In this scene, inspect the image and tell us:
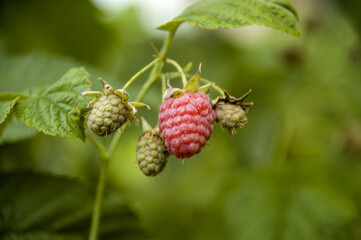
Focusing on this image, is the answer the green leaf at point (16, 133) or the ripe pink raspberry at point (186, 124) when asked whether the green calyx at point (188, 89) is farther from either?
→ the green leaf at point (16, 133)

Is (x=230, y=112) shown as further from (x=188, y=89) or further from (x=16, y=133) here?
(x=16, y=133)

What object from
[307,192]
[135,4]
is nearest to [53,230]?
[307,192]

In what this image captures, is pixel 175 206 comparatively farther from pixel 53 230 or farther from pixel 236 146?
pixel 53 230

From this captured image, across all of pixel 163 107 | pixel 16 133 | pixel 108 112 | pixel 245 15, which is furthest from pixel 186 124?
pixel 16 133

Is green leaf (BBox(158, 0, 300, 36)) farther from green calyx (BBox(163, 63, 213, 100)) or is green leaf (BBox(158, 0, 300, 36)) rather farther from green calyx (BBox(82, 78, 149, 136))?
green calyx (BBox(82, 78, 149, 136))

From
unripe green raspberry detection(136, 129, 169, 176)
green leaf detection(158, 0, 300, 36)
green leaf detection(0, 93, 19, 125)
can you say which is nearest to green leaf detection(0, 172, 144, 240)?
green leaf detection(0, 93, 19, 125)

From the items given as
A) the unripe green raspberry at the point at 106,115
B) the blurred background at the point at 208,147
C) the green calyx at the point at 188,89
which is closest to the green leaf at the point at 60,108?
the unripe green raspberry at the point at 106,115
